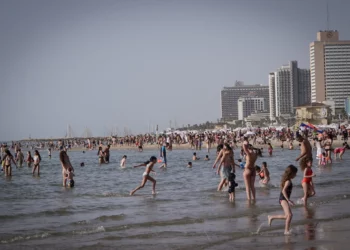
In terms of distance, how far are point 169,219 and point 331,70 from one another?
538 ft

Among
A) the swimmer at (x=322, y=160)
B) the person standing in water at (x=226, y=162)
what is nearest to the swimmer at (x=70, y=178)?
the person standing in water at (x=226, y=162)

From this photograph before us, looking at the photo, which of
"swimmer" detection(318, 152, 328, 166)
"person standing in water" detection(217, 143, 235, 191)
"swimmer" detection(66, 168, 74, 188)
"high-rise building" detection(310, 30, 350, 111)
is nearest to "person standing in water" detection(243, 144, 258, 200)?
"person standing in water" detection(217, 143, 235, 191)

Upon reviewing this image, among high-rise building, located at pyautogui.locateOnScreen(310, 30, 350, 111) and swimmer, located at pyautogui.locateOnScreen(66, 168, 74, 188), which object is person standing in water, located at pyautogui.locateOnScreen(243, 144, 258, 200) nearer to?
swimmer, located at pyautogui.locateOnScreen(66, 168, 74, 188)

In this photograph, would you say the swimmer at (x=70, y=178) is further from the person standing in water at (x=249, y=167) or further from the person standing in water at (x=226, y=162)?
the person standing in water at (x=249, y=167)

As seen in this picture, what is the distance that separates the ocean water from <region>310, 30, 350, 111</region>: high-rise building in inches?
6065

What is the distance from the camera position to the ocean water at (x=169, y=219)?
9.41 m

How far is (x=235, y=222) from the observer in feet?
36.9

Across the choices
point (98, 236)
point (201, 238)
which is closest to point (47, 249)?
point (98, 236)

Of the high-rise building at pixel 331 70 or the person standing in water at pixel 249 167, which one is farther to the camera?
the high-rise building at pixel 331 70

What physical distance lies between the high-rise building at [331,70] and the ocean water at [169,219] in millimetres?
154047

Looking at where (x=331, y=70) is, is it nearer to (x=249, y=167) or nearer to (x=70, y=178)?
(x=70, y=178)

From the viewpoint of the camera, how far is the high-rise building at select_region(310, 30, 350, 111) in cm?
16612

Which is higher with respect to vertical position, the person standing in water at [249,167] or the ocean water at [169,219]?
the person standing in water at [249,167]

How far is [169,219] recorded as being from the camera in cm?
1187
